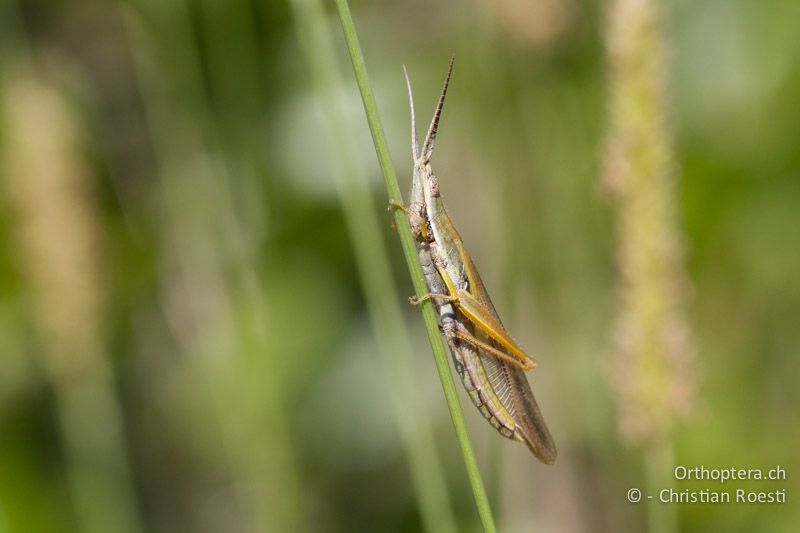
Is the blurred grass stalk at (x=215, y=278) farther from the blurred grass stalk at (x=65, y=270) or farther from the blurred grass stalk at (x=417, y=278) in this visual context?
the blurred grass stalk at (x=417, y=278)

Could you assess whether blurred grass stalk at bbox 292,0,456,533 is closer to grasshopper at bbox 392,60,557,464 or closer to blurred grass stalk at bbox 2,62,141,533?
grasshopper at bbox 392,60,557,464

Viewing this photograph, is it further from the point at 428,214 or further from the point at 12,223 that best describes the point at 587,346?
the point at 12,223

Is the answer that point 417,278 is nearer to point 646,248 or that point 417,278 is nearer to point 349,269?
point 646,248

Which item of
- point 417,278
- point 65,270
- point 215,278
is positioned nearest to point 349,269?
point 215,278

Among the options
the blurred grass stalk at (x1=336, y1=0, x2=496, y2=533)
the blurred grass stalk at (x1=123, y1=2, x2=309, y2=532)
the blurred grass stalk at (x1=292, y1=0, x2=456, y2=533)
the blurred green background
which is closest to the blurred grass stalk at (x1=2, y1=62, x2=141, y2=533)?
the blurred green background

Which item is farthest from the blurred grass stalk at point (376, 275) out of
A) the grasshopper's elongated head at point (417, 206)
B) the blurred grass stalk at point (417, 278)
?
the blurred grass stalk at point (417, 278)

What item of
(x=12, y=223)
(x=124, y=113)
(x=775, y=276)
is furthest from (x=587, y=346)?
(x=124, y=113)
